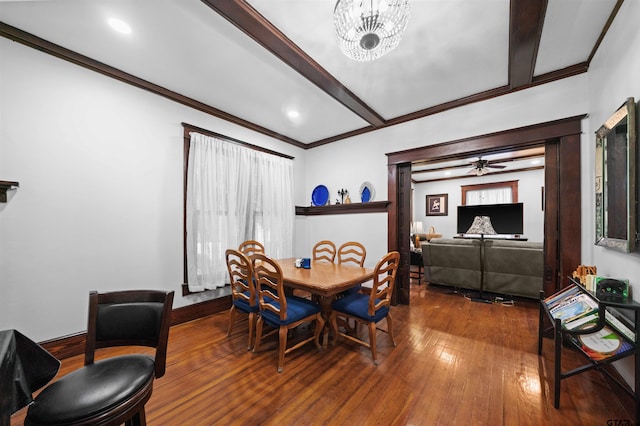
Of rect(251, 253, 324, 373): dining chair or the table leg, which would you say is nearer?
rect(251, 253, 324, 373): dining chair

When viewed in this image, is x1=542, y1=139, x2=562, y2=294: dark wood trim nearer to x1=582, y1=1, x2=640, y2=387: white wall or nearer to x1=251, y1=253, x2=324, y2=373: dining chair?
x1=582, y1=1, x2=640, y2=387: white wall

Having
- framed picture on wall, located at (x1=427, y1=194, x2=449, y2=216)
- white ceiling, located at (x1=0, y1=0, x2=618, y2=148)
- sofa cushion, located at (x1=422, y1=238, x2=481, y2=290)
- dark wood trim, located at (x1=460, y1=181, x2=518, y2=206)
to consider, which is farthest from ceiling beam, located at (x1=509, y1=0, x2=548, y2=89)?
framed picture on wall, located at (x1=427, y1=194, x2=449, y2=216)

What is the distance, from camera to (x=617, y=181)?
163cm

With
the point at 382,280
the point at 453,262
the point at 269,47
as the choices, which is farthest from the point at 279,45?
the point at 453,262

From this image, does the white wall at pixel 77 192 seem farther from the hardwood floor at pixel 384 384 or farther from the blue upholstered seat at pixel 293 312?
the blue upholstered seat at pixel 293 312

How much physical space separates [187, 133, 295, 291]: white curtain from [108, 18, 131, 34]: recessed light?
115cm

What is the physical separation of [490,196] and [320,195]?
5437mm

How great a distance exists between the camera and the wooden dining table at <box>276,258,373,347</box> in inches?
78.8

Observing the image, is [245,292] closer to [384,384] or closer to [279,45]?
[384,384]

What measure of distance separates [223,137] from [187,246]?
1517 millimetres

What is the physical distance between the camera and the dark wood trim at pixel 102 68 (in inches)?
75.7

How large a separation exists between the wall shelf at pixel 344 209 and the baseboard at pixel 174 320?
1.98 m

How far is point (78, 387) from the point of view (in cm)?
95

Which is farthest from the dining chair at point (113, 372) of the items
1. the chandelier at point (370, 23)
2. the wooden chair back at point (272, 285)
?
the chandelier at point (370, 23)
